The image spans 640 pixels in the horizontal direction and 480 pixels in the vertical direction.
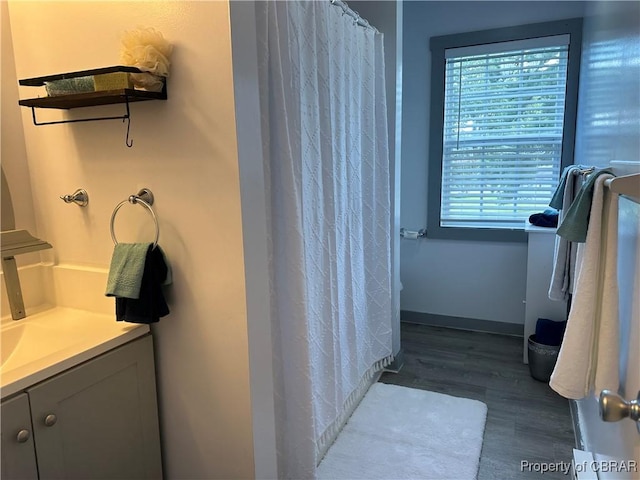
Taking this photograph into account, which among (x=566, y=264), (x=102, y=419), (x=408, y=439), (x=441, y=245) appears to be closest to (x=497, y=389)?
(x=408, y=439)

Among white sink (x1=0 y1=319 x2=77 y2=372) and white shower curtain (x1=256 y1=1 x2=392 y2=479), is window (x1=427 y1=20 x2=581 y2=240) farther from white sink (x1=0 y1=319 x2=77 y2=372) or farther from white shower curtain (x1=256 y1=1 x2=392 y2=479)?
white sink (x1=0 y1=319 x2=77 y2=372)

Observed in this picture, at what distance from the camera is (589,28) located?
8.82 ft

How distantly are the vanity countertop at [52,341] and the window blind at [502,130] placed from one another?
279 cm

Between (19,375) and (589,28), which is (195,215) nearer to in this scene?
(19,375)

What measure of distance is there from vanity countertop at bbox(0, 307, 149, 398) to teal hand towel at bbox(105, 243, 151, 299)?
15 centimetres

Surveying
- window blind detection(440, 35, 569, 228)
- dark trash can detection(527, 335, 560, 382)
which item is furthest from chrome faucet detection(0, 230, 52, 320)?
window blind detection(440, 35, 569, 228)

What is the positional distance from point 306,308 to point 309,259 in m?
0.22

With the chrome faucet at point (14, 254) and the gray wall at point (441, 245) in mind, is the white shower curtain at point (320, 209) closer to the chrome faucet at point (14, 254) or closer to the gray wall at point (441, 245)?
the chrome faucet at point (14, 254)

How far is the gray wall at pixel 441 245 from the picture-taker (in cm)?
334

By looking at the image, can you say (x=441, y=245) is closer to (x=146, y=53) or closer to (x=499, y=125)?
(x=499, y=125)

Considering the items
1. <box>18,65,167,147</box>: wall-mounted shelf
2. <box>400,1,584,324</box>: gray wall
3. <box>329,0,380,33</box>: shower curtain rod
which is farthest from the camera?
<box>400,1,584,324</box>: gray wall

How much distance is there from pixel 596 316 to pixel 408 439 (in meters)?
1.30

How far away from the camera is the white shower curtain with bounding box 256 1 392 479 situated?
1.56 metres

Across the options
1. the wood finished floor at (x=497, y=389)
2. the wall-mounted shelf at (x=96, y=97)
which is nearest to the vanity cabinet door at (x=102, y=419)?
the wall-mounted shelf at (x=96, y=97)
